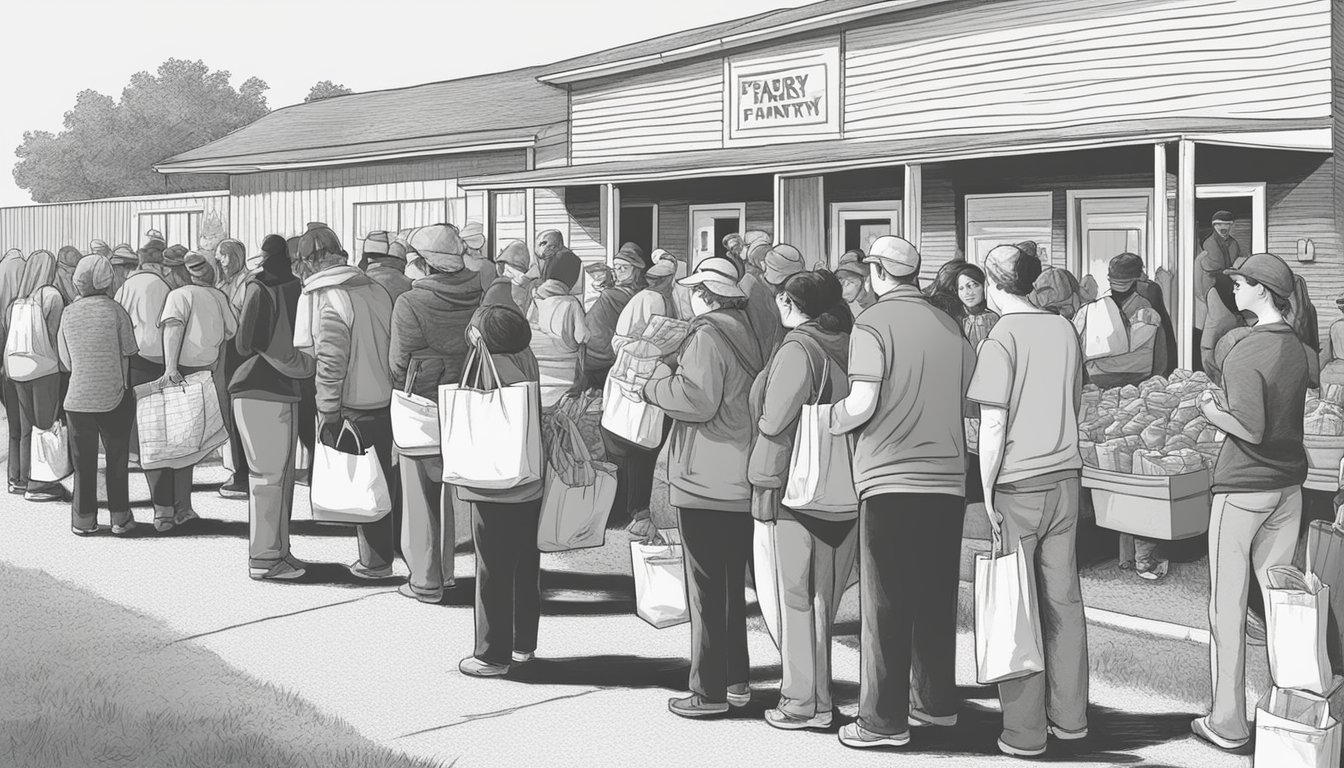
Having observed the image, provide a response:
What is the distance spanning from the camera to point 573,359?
33.6 ft

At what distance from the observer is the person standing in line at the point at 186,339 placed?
1016 centimetres

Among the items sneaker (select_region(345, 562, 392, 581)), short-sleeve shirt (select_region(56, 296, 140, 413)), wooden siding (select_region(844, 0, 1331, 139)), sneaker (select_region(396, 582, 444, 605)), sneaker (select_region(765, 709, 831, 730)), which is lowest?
sneaker (select_region(765, 709, 831, 730))

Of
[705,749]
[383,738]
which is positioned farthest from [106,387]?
[705,749]

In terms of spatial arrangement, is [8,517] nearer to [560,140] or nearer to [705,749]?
[705,749]

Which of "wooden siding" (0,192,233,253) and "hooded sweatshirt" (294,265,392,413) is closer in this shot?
"hooded sweatshirt" (294,265,392,413)

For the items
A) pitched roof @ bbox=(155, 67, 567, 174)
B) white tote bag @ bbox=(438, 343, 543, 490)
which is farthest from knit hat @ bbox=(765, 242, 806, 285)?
pitched roof @ bbox=(155, 67, 567, 174)

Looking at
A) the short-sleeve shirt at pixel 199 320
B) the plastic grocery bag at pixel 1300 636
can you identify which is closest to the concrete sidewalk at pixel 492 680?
the plastic grocery bag at pixel 1300 636

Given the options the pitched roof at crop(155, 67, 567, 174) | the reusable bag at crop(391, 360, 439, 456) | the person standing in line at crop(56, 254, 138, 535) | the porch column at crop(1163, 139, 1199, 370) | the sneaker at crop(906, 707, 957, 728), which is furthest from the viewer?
the pitched roof at crop(155, 67, 567, 174)

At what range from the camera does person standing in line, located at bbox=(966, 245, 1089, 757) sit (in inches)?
225

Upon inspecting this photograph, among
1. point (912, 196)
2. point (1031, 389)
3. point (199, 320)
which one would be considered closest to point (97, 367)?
point (199, 320)

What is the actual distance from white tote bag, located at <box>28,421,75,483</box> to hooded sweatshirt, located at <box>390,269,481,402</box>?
4608 millimetres

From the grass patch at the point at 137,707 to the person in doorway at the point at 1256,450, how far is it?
3.36 meters

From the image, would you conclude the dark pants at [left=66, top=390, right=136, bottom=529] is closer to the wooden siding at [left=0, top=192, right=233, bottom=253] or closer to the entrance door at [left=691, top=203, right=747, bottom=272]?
the entrance door at [left=691, top=203, right=747, bottom=272]

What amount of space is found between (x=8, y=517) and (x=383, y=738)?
6.44m
